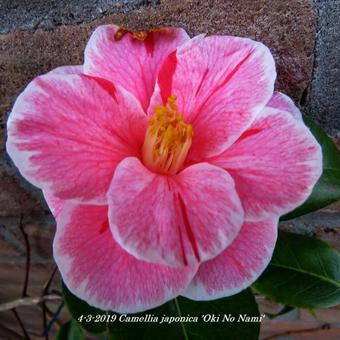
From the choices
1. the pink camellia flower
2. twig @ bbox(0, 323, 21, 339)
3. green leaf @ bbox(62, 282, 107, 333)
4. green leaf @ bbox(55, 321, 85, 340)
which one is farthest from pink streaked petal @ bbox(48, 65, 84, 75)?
twig @ bbox(0, 323, 21, 339)

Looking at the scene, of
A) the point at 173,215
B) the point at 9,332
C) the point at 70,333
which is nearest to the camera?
the point at 173,215

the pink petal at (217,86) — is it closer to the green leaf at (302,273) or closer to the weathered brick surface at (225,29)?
the weathered brick surface at (225,29)

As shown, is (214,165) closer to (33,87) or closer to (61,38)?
(33,87)

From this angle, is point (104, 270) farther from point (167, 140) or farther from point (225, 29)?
point (225, 29)

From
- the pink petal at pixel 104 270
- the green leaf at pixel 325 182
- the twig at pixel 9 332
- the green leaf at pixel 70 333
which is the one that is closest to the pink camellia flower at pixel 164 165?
the pink petal at pixel 104 270

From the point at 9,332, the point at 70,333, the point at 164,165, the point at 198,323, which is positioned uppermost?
the point at 164,165

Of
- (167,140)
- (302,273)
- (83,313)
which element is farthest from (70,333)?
(167,140)

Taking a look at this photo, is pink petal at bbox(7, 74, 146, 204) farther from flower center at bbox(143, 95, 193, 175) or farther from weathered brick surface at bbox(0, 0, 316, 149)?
weathered brick surface at bbox(0, 0, 316, 149)
